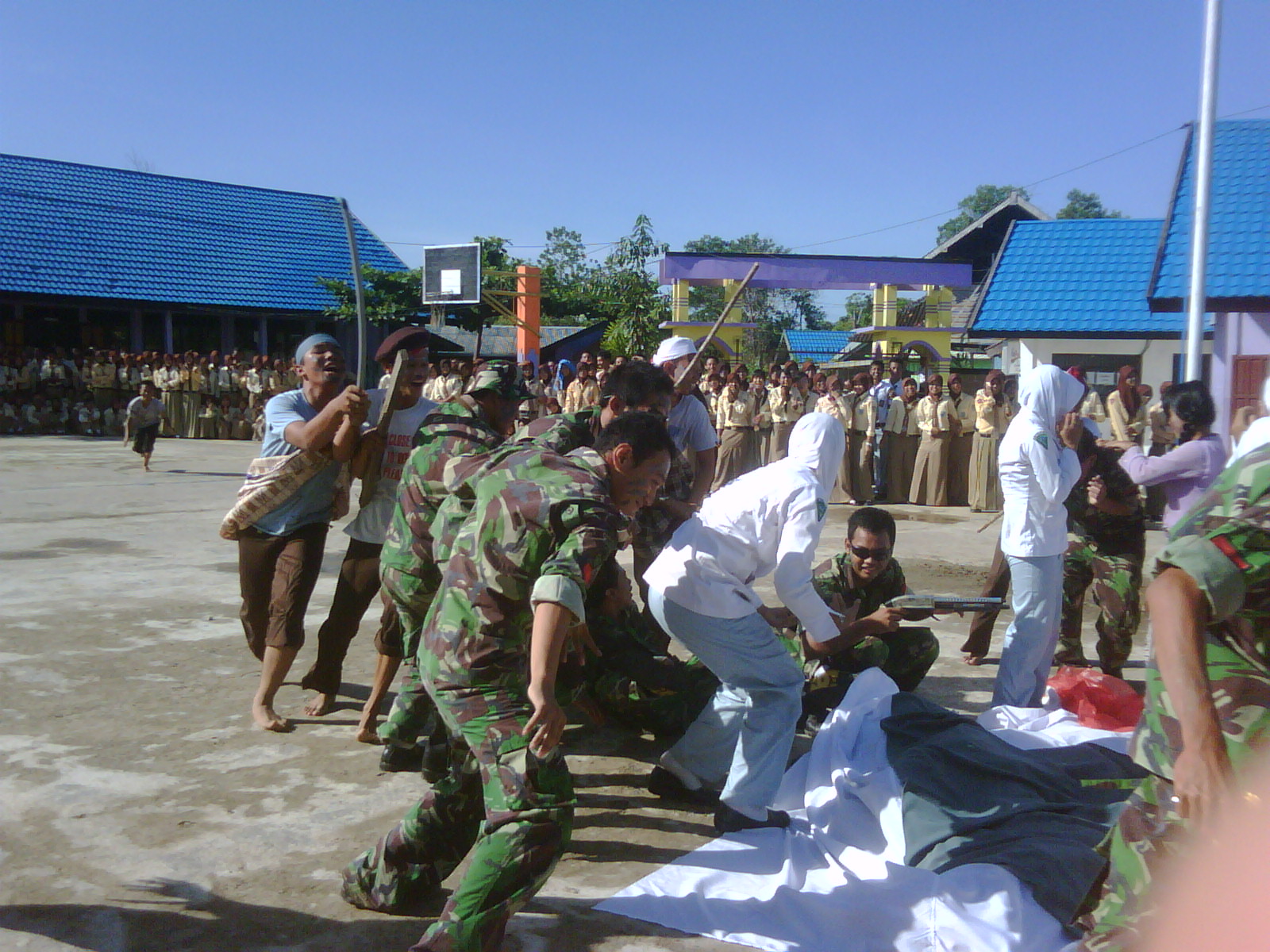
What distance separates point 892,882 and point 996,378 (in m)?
11.4

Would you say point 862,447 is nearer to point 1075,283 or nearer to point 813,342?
point 1075,283

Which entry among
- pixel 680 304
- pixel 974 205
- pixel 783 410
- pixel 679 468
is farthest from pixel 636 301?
pixel 974 205

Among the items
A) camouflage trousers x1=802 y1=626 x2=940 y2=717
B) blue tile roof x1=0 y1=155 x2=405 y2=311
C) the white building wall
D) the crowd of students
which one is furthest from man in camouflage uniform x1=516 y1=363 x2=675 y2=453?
blue tile roof x1=0 y1=155 x2=405 y2=311

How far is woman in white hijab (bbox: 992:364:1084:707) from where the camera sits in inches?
196

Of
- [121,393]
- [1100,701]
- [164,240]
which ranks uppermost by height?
[164,240]

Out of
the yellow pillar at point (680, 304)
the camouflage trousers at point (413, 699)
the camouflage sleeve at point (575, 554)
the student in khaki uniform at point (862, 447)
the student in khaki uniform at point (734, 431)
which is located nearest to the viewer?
the camouflage sleeve at point (575, 554)

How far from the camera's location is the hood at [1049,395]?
504cm

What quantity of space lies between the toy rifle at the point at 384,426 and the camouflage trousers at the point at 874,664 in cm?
222

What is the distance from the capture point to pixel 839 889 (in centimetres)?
337

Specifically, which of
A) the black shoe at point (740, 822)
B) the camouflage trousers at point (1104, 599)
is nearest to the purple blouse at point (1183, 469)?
the camouflage trousers at point (1104, 599)

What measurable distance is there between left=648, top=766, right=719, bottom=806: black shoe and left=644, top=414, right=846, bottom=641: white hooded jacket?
31.1 inches

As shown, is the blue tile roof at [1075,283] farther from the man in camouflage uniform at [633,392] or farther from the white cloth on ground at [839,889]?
the white cloth on ground at [839,889]

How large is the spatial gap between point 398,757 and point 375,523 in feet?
4.25

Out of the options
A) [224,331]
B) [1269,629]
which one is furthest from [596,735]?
[224,331]
